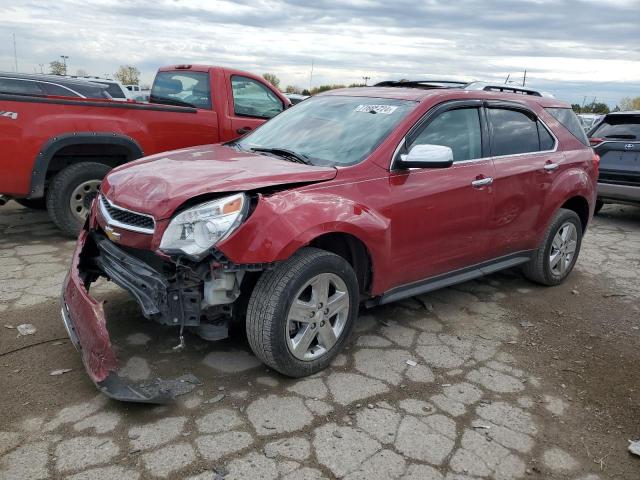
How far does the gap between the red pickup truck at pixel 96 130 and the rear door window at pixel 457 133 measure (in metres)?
3.37

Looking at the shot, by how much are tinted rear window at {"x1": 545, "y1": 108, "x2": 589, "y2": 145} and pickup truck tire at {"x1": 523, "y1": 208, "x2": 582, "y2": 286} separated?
747 millimetres

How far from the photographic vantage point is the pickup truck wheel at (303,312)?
2982mm

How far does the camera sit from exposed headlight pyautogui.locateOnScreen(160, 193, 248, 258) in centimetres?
284

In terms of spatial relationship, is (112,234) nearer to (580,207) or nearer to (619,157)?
(580,207)

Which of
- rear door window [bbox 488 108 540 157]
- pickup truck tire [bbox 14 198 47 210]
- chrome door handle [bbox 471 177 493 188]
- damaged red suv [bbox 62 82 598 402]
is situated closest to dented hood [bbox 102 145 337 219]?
damaged red suv [bbox 62 82 598 402]

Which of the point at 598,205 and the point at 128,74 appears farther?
the point at 128,74

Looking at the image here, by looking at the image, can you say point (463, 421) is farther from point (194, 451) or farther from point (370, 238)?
point (194, 451)

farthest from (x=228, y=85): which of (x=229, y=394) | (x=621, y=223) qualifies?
(x=621, y=223)

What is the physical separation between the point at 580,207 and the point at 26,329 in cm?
495

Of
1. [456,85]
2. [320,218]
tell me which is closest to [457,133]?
[456,85]

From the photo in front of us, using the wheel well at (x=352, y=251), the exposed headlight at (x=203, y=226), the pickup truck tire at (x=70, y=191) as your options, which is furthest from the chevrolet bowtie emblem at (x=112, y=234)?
the pickup truck tire at (x=70, y=191)

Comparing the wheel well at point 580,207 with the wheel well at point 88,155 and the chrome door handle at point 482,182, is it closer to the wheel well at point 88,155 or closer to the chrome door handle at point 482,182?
the chrome door handle at point 482,182

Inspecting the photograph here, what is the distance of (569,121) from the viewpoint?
203 inches

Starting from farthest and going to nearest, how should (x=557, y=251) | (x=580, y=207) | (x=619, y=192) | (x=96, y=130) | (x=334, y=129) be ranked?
(x=619, y=192), (x=96, y=130), (x=580, y=207), (x=557, y=251), (x=334, y=129)
